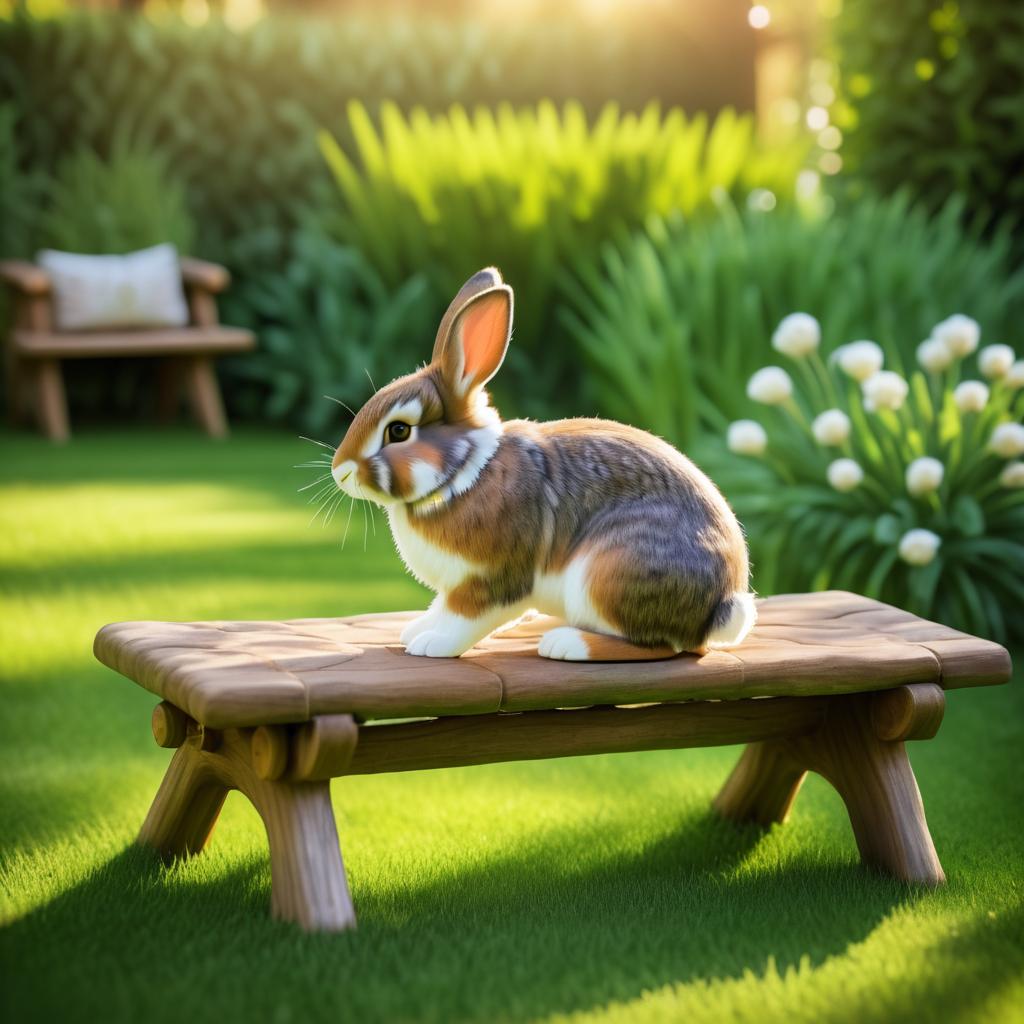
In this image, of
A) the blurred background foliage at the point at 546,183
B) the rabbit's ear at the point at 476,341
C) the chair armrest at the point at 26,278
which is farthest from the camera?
the chair armrest at the point at 26,278

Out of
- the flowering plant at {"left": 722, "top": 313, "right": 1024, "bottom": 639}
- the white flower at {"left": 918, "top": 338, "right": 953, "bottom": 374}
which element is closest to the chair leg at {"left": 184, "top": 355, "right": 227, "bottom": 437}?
the flowering plant at {"left": 722, "top": 313, "right": 1024, "bottom": 639}

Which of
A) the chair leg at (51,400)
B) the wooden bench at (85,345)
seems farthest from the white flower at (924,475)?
the chair leg at (51,400)

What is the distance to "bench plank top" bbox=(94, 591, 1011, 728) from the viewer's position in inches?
Answer: 79.6

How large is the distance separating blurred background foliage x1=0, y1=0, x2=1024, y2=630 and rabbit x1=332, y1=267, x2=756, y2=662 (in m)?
1.95

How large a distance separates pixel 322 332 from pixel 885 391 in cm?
406

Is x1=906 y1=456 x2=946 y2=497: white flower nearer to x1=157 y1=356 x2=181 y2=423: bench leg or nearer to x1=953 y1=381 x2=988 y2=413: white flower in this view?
x1=953 y1=381 x2=988 y2=413: white flower

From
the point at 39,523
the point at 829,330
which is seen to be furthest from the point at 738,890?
the point at 39,523

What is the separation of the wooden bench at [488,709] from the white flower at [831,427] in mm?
1273

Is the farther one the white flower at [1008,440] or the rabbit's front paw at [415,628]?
the white flower at [1008,440]

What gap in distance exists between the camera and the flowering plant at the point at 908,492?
394cm

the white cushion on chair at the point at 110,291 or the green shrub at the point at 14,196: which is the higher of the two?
the green shrub at the point at 14,196

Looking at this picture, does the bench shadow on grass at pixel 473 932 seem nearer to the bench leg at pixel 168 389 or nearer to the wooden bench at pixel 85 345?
the wooden bench at pixel 85 345

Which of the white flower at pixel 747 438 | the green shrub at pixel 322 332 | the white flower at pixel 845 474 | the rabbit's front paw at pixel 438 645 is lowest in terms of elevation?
the green shrub at pixel 322 332

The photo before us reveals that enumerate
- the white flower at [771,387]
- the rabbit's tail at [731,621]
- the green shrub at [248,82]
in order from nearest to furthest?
the rabbit's tail at [731,621] < the white flower at [771,387] < the green shrub at [248,82]
